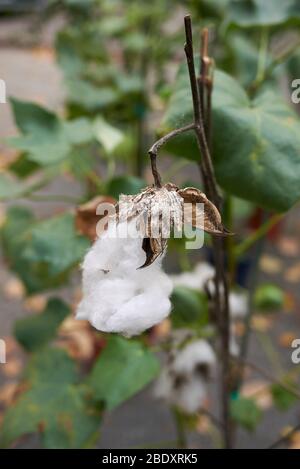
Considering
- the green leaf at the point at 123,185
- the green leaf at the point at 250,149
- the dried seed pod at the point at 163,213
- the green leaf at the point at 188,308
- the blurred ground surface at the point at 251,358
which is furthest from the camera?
the blurred ground surface at the point at 251,358

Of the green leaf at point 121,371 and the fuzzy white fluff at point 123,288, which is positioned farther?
the green leaf at point 121,371

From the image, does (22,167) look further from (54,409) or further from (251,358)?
(251,358)

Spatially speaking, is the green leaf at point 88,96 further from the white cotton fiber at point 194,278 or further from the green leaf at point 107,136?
the white cotton fiber at point 194,278

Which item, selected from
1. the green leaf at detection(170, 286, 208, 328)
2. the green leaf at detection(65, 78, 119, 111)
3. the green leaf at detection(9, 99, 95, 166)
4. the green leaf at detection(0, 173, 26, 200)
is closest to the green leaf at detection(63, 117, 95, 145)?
the green leaf at detection(9, 99, 95, 166)

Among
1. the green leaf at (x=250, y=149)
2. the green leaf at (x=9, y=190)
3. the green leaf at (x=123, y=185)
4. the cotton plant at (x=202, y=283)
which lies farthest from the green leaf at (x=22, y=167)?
the green leaf at (x=250, y=149)

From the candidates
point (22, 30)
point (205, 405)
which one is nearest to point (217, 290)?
point (205, 405)

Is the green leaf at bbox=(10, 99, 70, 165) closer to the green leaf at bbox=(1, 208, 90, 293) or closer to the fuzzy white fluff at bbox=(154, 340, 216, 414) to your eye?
the green leaf at bbox=(1, 208, 90, 293)

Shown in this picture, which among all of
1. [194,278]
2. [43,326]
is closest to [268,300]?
[194,278]
